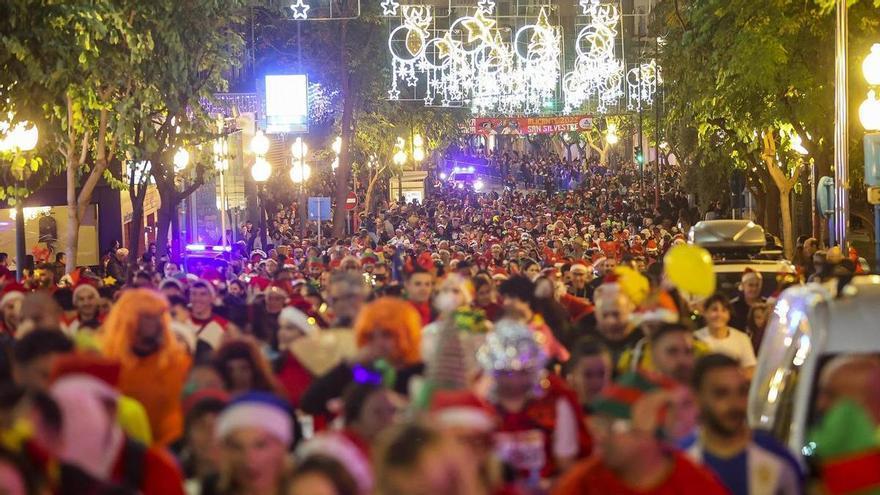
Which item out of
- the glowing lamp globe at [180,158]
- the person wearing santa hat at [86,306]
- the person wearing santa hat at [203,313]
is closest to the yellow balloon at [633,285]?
the person wearing santa hat at [203,313]

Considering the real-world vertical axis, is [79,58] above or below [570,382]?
above

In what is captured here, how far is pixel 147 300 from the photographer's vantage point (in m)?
8.63

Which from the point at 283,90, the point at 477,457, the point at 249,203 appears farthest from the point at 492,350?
the point at 249,203

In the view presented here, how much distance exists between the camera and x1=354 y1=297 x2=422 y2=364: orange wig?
317 inches

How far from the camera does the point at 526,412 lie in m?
6.75

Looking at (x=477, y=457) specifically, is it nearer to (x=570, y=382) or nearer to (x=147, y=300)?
(x=570, y=382)

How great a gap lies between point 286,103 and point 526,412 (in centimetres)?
3110

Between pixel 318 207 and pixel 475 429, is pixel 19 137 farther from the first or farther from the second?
pixel 318 207

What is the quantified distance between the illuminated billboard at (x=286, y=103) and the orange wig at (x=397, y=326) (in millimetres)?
29169

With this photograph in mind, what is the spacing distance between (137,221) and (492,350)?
23701 millimetres

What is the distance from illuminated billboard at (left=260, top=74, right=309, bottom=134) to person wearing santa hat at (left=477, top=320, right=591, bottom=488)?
30676mm

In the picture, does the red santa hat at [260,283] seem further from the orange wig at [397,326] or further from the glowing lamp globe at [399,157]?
the glowing lamp globe at [399,157]

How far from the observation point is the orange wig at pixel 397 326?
317 inches

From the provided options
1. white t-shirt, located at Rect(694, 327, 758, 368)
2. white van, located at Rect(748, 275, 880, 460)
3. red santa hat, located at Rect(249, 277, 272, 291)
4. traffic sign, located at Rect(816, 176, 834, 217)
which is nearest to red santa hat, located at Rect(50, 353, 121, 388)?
white van, located at Rect(748, 275, 880, 460)
